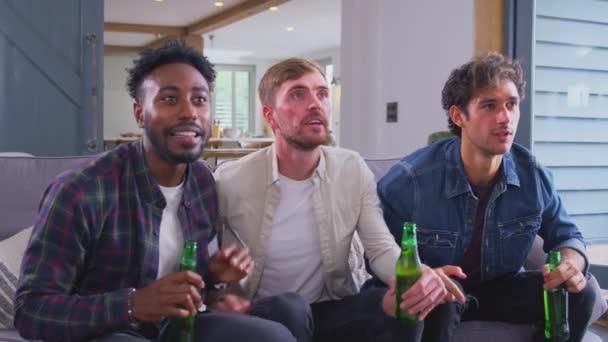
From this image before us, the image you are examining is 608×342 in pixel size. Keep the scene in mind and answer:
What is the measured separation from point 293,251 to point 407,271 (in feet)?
1.31

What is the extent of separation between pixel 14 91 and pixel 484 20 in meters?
2.77

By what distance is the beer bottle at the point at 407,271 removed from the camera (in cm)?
164

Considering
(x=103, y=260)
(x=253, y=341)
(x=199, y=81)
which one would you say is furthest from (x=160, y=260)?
(x=199, y=81)

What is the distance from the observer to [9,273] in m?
1.99

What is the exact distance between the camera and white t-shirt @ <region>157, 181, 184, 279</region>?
1640mm

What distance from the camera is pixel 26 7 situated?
13.5ft

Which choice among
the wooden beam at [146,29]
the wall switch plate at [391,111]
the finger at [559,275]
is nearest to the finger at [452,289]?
the finger at [559,275]

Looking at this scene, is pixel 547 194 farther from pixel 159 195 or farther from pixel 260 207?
pixel 159 195

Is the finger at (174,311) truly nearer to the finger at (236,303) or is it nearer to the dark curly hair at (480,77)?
the finger at (236,303)

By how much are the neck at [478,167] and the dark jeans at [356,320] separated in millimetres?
496

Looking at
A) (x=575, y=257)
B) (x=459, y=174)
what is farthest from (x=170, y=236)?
(x=575, y=257)

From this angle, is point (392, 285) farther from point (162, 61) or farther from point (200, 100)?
point (162, 61)

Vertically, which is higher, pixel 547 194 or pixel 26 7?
pixel 26 7

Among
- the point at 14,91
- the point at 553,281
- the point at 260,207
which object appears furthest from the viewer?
the point at 14,91
